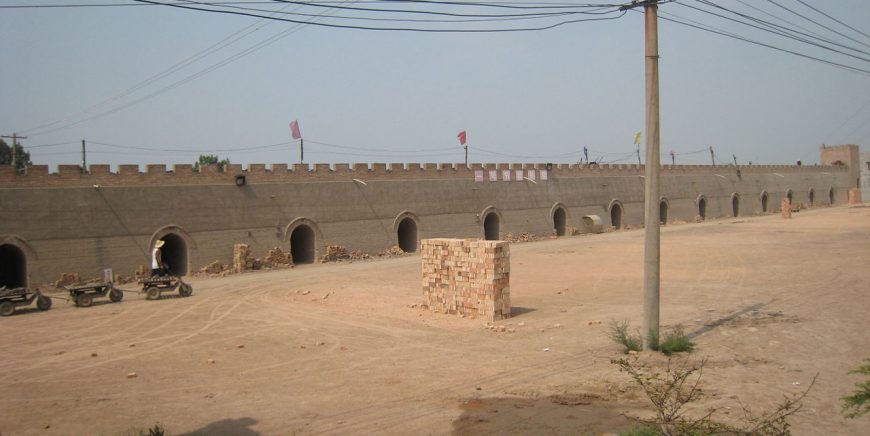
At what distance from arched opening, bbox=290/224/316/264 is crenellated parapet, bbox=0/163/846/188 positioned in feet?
6.97

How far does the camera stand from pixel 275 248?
2419cm

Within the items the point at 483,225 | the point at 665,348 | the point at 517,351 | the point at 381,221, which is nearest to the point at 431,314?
the point at 517,351

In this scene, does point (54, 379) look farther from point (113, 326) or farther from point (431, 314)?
point (431, 314)

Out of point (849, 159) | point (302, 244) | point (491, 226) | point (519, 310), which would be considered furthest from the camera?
point (849, 159)

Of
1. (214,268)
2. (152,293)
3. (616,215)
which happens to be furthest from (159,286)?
(616,215)

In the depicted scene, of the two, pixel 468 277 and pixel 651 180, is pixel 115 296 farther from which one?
pixel 651 180

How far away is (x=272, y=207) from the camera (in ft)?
79.7

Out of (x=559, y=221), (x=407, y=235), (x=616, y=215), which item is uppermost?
(x=616, y=215)

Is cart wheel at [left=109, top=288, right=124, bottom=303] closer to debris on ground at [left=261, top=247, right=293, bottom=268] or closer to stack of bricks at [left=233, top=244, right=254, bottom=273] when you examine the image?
stack of bricks at [left=233, top=244, right=254, bottom=273]

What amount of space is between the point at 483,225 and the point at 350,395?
24.4 metres

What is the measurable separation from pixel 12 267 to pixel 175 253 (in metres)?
5.03

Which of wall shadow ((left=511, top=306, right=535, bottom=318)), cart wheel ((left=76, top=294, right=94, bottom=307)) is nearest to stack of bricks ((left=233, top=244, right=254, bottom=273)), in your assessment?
cart wheel ((left=76, top=294, right=94, bottom=307))

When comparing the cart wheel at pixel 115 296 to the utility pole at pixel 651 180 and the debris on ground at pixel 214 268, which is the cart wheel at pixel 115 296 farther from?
the utility pole at pixel 651 180

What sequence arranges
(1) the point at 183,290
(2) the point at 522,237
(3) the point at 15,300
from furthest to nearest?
(2) the point at 522,237
(1) the point at 183,290
(3) the point at 15,300
